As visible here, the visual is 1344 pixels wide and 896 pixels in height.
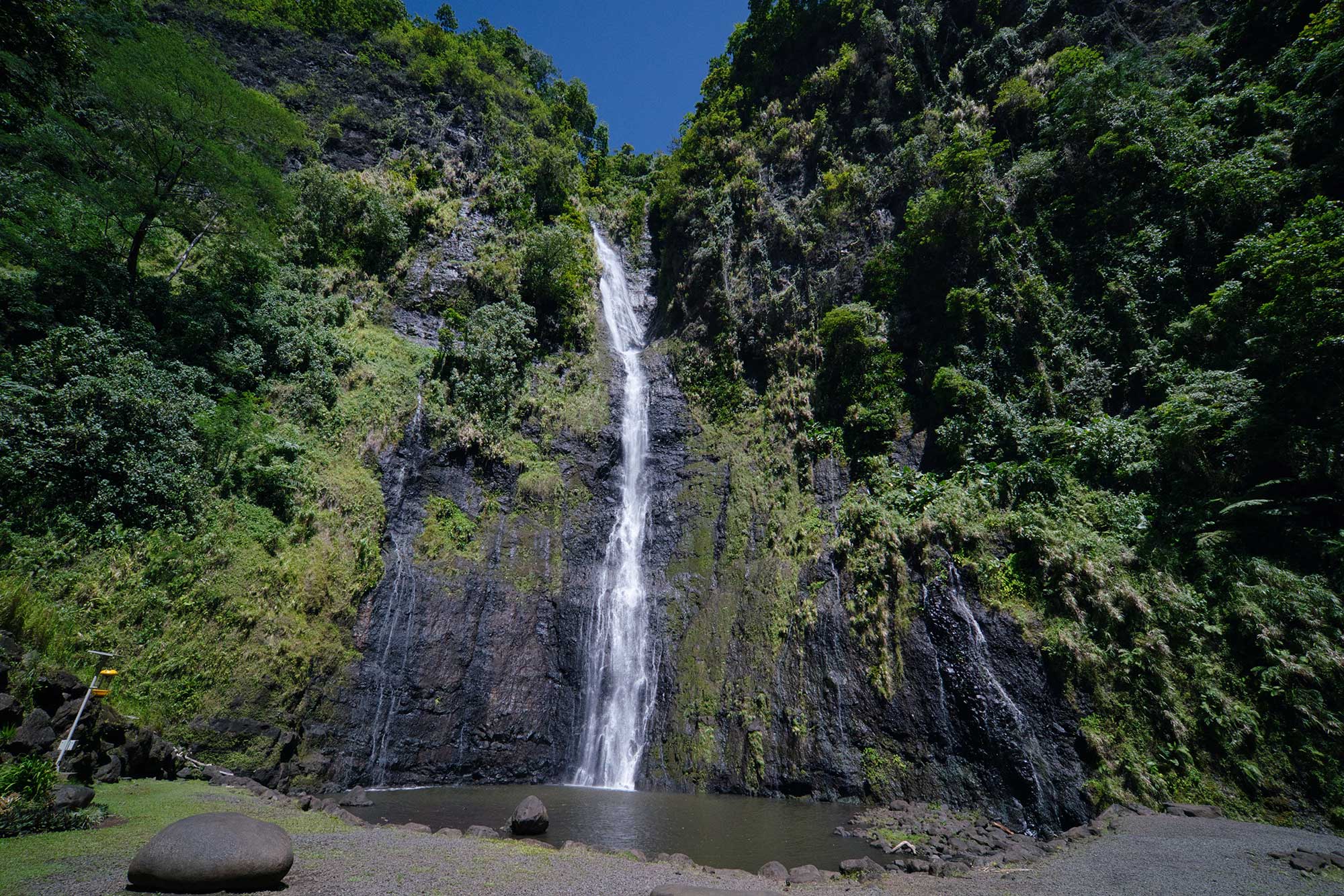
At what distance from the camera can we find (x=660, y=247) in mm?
31797

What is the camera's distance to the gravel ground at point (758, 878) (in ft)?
19.2

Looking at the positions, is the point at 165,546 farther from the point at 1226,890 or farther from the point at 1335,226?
the point at 1335,226

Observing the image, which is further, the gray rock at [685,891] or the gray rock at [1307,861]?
the gray rock at [1307,861]

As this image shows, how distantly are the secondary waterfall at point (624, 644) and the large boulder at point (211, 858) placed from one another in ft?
37.9

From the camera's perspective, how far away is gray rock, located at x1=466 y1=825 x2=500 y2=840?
9117mm

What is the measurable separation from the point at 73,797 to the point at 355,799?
5.86 metres

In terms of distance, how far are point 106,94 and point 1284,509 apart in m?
28.7

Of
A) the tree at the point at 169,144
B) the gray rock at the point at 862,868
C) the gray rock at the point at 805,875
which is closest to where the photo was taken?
the gray rock at the point at 805,875

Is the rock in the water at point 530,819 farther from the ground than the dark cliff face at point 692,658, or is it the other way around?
the dark cliff face at point 692,658

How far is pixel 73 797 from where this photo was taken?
6.34 metres

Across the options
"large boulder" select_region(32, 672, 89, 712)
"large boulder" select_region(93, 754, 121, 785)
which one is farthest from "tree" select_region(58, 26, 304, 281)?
"large boulder" select_region(93, 754, 121, 785)

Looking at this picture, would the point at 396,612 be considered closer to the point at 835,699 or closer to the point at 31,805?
the point at 31,805

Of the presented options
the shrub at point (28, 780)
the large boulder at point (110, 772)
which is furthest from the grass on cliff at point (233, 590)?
the shrub at point (28, 780)

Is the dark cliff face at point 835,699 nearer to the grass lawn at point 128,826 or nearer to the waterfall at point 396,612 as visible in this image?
the waterfall at point 396,612
